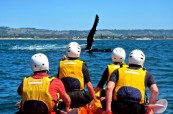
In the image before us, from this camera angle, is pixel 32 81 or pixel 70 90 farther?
pixel 70 90

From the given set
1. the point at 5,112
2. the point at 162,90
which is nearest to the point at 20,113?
the point at 5,112

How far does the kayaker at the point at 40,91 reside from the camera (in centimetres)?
875

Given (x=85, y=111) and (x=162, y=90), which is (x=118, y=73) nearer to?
(x=85, y=111)

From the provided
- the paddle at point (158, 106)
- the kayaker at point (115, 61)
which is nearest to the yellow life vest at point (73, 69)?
the kayaker at point (115, 61)

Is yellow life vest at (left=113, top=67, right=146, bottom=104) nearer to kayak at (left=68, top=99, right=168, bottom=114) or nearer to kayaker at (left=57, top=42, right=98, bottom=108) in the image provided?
kayak at (left=68, top=99, right=168, bottom=114)

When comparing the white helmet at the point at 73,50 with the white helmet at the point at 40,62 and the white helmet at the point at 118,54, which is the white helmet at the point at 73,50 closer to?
the white helmet at the point at 118,54

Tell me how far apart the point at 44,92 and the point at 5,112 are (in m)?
9.07

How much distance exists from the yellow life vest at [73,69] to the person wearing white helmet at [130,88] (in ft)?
6.40

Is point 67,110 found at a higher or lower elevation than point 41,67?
lower

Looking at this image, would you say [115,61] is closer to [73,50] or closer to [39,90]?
[73,50]

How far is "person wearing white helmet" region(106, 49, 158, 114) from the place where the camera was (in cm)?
941

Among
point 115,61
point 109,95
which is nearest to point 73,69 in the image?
point 115,61

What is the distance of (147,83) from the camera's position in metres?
9.58

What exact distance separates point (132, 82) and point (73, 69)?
2349 millimetres
